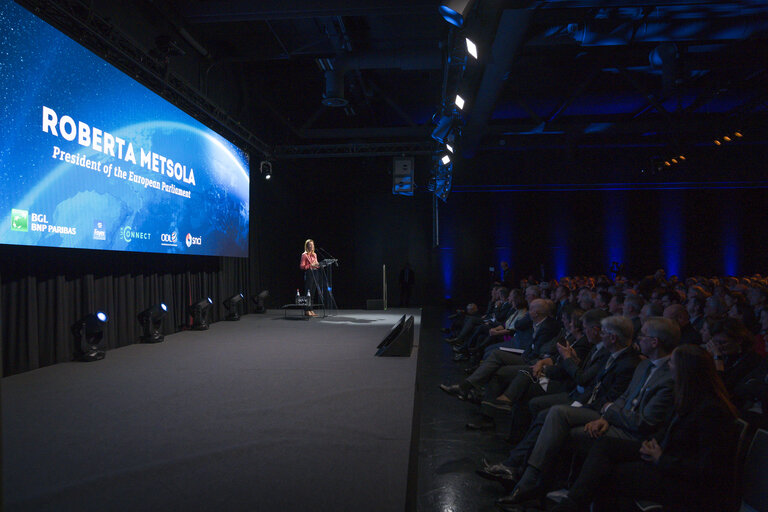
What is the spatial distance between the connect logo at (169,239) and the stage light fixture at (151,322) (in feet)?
2.53

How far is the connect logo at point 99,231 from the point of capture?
486 centimetres

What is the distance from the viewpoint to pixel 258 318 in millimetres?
8820

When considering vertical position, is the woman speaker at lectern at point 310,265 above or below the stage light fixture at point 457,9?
below

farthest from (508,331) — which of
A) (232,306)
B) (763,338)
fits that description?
(232,306)

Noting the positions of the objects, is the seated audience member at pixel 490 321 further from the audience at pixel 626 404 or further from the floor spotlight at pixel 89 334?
the floor spotlight at pixel 89 334

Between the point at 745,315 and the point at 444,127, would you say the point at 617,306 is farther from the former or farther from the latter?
the point at 444,127

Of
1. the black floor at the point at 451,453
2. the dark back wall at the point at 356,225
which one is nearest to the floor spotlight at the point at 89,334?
the black floor at the point at 451,453

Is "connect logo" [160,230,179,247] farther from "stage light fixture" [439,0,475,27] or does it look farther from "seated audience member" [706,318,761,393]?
"seated audience member" [706,318,761,393]

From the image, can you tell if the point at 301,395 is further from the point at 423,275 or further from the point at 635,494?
the point at 423,275

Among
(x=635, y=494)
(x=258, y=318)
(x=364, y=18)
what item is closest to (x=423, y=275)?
(x=258, y=318)

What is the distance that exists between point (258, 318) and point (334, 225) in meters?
4.67

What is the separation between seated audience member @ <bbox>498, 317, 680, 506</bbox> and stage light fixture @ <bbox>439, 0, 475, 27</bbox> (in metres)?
2.92

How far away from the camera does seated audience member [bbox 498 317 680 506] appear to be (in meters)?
2.37

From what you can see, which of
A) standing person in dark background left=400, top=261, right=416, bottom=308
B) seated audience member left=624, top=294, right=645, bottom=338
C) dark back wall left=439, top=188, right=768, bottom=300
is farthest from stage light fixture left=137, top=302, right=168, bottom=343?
dark back wall left=439, top=188, right=768, bottom=300
